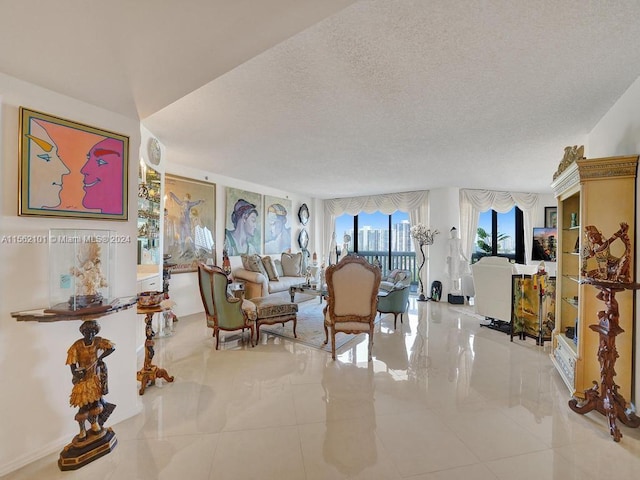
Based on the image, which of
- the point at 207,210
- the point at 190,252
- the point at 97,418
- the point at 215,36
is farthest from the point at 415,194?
the point at 97,418

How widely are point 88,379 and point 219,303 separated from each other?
1.81m

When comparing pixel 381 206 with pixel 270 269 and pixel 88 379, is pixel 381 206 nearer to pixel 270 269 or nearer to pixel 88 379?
pixel 270 269

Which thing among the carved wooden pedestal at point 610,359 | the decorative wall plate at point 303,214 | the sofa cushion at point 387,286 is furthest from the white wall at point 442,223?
the carved wooden pedestal at point 610,359

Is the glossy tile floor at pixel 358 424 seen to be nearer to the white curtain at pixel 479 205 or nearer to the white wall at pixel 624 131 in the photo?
the white wall at pixel 624 131

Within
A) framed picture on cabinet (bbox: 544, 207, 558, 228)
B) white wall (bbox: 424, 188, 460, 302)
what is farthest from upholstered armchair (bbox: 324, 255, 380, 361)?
framed picture on cabinet (bbox: 544, 207, 558, 228)

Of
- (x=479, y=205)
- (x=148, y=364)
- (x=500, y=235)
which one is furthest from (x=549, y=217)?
(x=148, y=364)

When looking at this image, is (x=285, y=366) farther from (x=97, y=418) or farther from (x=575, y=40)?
(x=575, y=40)

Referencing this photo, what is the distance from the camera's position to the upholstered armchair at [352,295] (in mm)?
3381

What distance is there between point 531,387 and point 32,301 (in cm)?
409

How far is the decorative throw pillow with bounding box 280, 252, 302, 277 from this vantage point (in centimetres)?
686

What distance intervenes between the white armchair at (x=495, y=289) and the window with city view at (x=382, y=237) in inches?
126

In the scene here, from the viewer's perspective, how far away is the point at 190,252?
506 centimetres

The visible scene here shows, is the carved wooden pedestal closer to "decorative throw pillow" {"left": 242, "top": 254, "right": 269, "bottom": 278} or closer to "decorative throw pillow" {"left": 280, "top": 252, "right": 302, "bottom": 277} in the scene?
"decorative throw pillow" {"left": 242, "top": 254, "right": 269, "bottom": 278}

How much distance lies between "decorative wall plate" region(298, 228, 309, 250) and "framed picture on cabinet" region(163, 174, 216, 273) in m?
2.99
